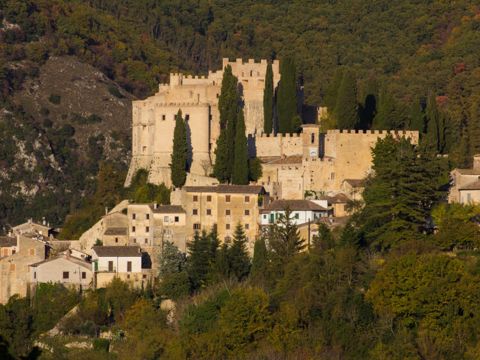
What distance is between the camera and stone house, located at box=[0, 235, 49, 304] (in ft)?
244

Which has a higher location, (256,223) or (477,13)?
(477,13)

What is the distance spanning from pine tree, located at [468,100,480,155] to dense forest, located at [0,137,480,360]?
7882mm

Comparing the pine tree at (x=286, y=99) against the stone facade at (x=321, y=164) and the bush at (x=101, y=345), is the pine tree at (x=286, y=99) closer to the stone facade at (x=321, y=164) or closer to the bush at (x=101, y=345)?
the stone facade at (x=321, y=164)

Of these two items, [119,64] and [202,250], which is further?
[119,64]

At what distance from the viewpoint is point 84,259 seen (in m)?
74.9

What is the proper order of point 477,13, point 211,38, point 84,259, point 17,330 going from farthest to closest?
1. point 211,38
2. point 477,13
3. point 84,259
4. point 17,330

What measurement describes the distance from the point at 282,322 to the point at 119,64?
2376 inches

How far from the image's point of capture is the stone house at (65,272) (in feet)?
241

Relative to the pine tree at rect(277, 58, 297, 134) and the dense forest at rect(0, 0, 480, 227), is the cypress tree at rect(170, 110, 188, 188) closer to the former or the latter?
the pine tree at rect(277, 58, 297, 134)

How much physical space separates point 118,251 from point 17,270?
4.54 metres

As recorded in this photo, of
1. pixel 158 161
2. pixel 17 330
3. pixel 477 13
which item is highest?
pixel 477 13

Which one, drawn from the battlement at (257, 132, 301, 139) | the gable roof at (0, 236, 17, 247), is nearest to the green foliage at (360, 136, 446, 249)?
the battlement at (257, 132, 301, 139)

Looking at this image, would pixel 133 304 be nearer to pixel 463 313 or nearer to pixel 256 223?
pixel 256 223

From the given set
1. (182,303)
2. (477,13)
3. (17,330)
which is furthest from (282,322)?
(477,13)
